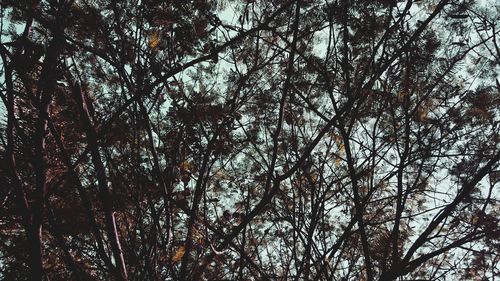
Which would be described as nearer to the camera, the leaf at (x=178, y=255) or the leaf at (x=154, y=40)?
the leaf at (x=178, y=255)

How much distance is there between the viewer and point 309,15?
3822 millimetres

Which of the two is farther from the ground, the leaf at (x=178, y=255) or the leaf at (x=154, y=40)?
the leaf at (x=154, y=40)

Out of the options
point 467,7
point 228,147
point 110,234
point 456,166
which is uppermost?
point 467,7

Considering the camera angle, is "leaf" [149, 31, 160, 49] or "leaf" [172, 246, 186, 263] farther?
"leaf" [149, 31, 160, 49]

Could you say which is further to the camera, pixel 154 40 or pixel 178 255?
pixel 154 40

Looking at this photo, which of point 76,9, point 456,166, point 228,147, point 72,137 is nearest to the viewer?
point 76,9

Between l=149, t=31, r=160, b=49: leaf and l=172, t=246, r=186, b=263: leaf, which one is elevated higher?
l=149, t=31, r=160, b=49: leaf

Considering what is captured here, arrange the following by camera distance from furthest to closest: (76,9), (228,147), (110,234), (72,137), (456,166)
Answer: (456,166) → (228,147) → (72,137) → (76,9) → (110,234)

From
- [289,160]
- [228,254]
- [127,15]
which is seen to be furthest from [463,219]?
[127,15]

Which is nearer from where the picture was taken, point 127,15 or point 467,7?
point 127,15

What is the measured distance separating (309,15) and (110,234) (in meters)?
2.29

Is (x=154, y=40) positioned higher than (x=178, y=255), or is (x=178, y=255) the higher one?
(x=154, y=40)

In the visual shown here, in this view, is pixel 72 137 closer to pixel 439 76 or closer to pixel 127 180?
pixel 127 180

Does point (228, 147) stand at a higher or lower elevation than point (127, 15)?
lower
